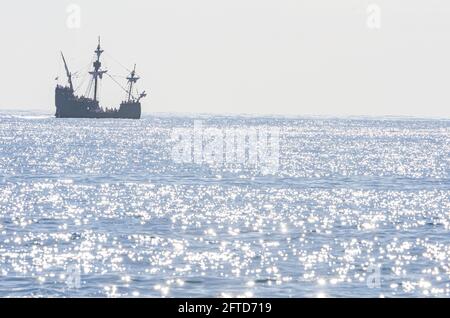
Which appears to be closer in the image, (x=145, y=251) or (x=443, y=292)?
(x=443, y=292)

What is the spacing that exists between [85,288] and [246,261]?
823 centimetres

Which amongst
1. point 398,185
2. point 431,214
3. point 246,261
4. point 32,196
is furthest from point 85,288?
point 398,185

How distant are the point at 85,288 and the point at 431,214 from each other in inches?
1240

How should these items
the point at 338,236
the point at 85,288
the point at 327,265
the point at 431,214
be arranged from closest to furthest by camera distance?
the point at 85,288
the point at 327,265
the point at 338,236
the point at 431,214

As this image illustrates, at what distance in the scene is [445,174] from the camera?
103 m

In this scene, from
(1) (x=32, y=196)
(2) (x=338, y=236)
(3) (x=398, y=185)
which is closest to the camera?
(2) (x=338, y=236)

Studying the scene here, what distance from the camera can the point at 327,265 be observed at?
3497 centimetres
